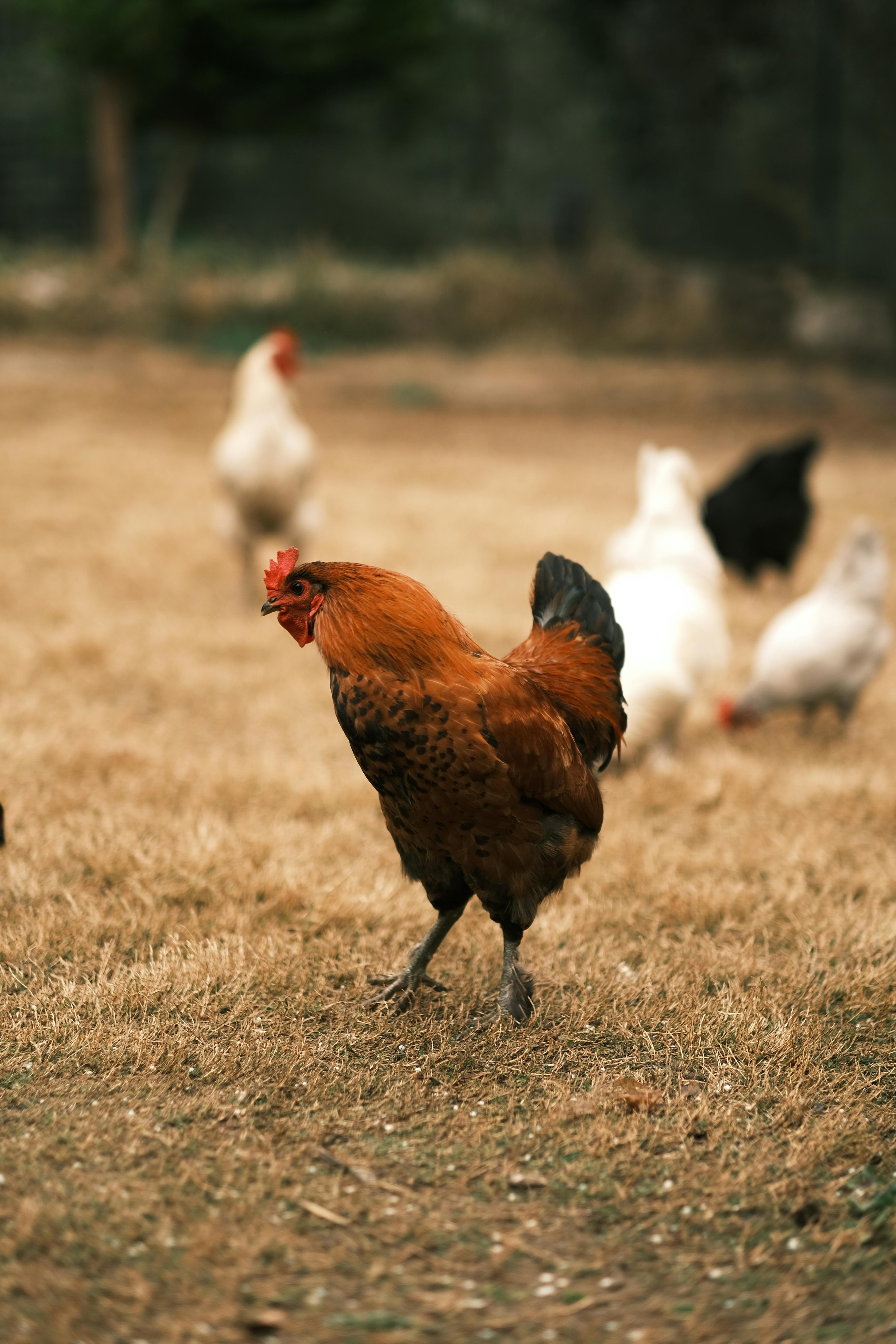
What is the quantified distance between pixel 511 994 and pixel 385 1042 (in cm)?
33

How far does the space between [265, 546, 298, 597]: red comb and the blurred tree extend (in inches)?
493

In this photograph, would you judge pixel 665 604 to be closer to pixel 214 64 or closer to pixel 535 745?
pixel 535 745

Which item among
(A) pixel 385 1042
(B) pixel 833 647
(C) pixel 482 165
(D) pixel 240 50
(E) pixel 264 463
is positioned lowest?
(A) pixel 385 1042

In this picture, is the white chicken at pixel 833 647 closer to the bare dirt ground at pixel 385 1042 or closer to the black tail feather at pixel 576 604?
the bare dirt ground at pixel 385 1042

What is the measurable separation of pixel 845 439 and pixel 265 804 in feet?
30.5

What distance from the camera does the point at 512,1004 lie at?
2793mm

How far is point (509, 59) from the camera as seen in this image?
14898 millimetres

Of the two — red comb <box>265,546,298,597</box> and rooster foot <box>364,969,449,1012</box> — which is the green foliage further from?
rooster foot <box>364,969,449,1012</box>

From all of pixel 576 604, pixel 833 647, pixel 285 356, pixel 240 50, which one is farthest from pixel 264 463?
pixel 240 50

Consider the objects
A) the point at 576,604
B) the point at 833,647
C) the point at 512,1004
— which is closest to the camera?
the point at 512,1004

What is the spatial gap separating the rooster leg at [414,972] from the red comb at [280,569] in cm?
92

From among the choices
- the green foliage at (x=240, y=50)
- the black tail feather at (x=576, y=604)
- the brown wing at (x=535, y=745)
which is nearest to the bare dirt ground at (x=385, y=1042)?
the brown wing at (x=535, y=745)

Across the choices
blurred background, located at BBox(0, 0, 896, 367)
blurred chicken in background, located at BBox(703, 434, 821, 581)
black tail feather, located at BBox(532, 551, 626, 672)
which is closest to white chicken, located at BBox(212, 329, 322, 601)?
blurred chicken in background, located at BBox(703, 434, 821, 581)

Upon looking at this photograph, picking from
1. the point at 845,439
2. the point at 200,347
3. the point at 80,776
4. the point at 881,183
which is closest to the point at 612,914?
the point at 80,776
